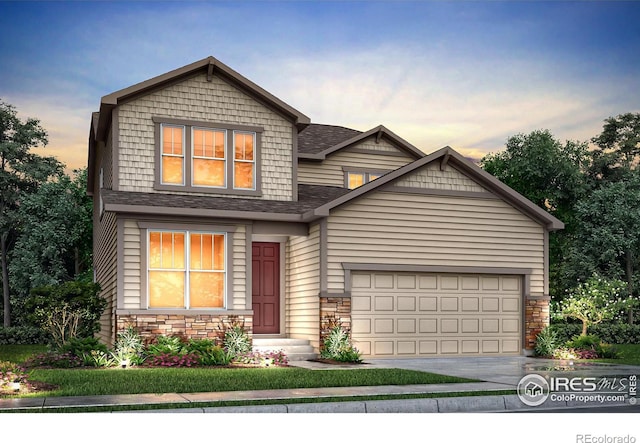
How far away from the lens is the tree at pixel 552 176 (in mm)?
42156

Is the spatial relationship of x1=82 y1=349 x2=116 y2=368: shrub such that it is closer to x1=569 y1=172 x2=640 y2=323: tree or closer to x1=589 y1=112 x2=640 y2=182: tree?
x1=569 y1=172 x2=640 y2=323: tree

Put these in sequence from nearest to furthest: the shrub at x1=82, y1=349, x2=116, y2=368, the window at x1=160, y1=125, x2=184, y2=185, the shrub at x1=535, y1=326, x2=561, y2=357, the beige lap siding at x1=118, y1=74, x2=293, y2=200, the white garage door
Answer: the shrub at x1=82, y1=349, x2=116, y2=368 < the beige lap siding at x1=118, y1=74, x2=293, y2=200 < the white garage door < the window at x1=160, y1=125, x2=184, y2=185 < the shrub at x1=535, y1=326, x2=561, y2=357

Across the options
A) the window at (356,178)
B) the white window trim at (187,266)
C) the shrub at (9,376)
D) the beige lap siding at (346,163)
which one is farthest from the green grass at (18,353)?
the window at (356,178)

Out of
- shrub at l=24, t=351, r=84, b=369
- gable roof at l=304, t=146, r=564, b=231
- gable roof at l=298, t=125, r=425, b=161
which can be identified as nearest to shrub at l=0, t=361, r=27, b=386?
shrub at l=24, t=351, r=84, b=369

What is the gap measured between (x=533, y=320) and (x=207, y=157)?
32.9 ft

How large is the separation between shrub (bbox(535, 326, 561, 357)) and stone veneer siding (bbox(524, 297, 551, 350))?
0.14m

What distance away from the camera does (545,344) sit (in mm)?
21797

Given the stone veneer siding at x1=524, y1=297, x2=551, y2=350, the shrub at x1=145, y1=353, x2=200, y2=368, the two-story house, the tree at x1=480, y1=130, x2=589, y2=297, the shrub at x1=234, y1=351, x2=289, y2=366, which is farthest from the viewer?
the tree at x1=480, y1=130, x2=589, y2=297

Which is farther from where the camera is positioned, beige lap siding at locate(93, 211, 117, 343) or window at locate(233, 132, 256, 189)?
window at locate(233, 132, 256, 189)

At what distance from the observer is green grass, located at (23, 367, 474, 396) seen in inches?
499

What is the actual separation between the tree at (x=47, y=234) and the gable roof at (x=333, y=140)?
50.0ft

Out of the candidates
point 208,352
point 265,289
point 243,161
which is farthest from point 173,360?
point 243,161

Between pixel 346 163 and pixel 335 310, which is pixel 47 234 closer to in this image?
pixel 346 163
